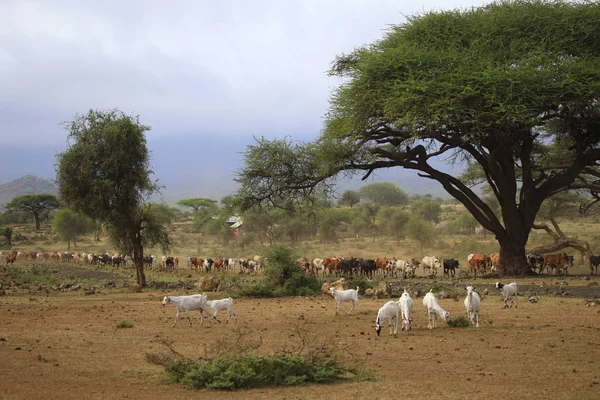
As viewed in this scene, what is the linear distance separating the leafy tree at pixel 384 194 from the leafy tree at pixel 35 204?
4427cm

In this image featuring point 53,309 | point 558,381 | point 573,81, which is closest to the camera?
point 558,381

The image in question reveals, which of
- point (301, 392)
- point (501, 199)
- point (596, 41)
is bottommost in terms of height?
point (301, 392)

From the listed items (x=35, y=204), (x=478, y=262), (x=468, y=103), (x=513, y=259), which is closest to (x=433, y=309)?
(x=468, y=103)

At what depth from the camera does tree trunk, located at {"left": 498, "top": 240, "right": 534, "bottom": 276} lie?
87.3ft

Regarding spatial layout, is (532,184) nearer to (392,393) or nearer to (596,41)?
(596,41)

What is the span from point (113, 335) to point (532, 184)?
18.1 m

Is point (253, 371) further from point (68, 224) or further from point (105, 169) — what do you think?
point (68, 224)

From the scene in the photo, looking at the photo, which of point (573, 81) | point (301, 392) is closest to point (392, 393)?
point (301, 392)

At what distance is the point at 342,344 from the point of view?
12.1m

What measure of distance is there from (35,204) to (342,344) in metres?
78.4

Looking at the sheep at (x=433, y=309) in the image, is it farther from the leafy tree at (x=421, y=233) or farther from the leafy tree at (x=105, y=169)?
the leafy tree at (x=421, y=233)

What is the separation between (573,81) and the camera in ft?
72.0

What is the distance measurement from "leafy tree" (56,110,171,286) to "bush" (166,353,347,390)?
16.7m

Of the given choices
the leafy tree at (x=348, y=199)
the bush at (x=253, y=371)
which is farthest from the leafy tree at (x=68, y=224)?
the bush at (x=253, y=371)
